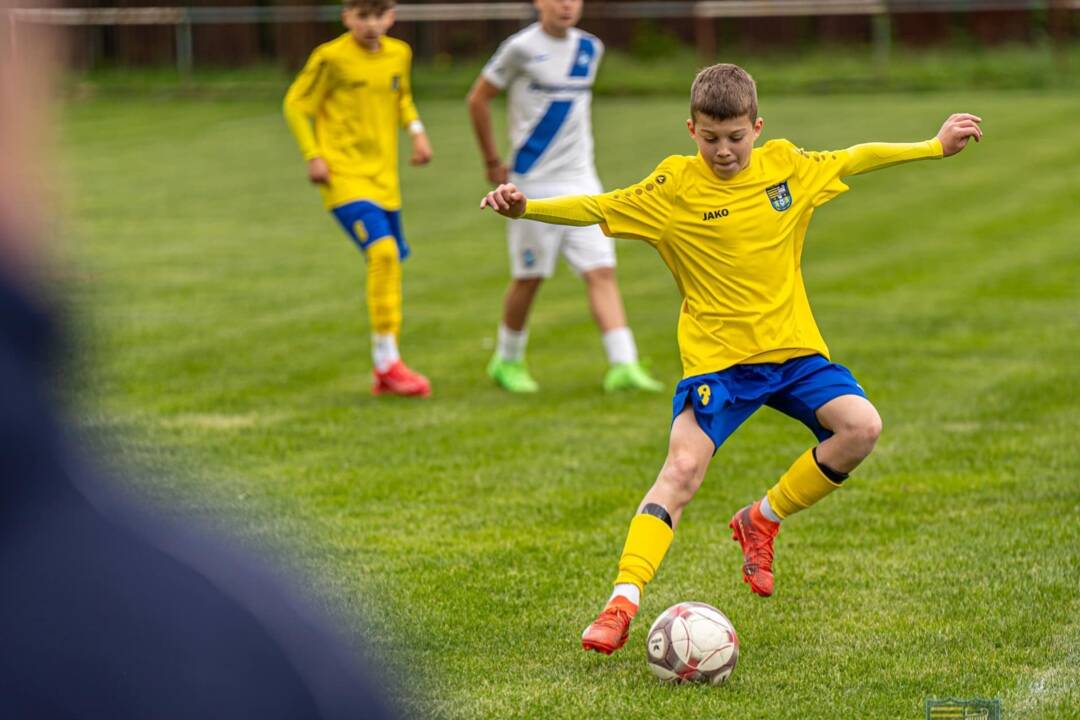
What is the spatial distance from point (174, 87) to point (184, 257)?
2230 cm

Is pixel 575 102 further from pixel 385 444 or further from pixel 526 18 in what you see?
pixel 526 18

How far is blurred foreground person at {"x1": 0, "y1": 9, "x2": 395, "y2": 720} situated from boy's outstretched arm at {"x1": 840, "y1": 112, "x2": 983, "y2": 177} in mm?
4226

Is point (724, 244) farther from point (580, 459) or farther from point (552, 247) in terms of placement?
point (552, 247)

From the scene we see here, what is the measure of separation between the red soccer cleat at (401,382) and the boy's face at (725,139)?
14.6 ft

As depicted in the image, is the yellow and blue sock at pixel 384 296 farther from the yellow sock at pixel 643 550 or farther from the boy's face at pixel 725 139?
the yellow sock at pixel 643 550

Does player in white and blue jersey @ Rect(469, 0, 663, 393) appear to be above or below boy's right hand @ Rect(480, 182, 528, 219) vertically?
below

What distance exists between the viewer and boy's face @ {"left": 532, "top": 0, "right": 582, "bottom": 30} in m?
9.55

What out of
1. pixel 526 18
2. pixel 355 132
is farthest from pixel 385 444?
pixel 526 18

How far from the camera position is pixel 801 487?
18.5 feet

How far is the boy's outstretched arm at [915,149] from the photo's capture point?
571cm

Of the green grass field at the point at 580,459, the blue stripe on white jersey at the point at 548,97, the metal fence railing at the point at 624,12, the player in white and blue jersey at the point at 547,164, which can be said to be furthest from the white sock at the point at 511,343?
the metal fence railing at the point at 624,12

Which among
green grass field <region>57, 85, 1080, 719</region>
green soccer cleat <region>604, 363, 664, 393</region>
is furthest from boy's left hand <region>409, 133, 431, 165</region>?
green soccer cleat <region>604, 363, 664, 393</region>

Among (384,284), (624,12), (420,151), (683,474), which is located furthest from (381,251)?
(624,12)

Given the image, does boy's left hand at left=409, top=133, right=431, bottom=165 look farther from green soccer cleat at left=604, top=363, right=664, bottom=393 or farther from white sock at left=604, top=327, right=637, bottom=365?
green soccer cleat at left=604, top=363, right=664, bottom=393
